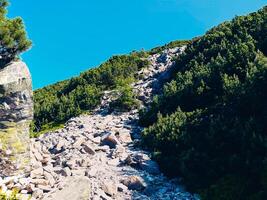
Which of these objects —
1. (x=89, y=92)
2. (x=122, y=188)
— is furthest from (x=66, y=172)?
(x=89, y=92)

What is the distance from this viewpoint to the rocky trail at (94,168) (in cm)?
1466

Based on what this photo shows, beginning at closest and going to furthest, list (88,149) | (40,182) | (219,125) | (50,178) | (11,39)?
(40,182)
(50,178)
(219,125)
(88,149)
(11,39)

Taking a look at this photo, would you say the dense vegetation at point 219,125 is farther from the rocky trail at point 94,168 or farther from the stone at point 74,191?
the stone at point 74,191

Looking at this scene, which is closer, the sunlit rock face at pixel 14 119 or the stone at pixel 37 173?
the stone at pixel 37 173

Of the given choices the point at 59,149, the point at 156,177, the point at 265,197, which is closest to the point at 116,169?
the point at 156,177

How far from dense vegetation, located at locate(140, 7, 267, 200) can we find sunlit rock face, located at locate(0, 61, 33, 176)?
17.7ft

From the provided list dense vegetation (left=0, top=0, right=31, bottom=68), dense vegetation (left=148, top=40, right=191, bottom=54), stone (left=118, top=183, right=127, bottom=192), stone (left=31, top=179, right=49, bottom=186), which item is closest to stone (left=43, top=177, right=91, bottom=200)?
stone (left=31, top=179, right=49, bottom=186)

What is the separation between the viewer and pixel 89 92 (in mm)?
27656

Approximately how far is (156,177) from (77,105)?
1177 centimetres

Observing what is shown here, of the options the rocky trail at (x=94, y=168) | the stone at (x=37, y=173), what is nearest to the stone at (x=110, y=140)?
the rocky trail at (x=94, y=168)

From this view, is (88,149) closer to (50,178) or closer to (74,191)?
(50,178)

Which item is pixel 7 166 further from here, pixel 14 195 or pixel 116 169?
pixel 116 169

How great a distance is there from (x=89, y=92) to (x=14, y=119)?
11.2m

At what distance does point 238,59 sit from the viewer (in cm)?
2327
